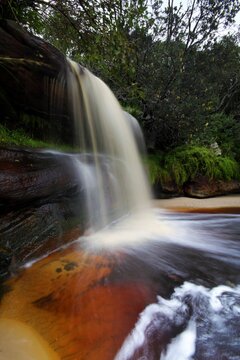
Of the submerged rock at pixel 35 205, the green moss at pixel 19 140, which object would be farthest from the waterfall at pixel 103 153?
the green moss at pixel 19 140

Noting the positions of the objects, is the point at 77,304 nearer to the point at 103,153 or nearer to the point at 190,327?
the point at 190,327

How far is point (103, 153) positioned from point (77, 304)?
3405mm

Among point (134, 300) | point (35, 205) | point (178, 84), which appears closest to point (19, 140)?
point (35, 205)

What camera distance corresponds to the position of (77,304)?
2328 millimetres

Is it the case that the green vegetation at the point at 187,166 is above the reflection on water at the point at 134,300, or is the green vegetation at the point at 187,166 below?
above

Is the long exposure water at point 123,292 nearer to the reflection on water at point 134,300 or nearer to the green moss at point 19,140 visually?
the reflection on water at point 134,300

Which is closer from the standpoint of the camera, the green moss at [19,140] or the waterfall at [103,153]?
the green moss at [19,140]

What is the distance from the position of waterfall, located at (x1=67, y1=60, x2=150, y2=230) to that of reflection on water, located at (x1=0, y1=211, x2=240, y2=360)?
86cm

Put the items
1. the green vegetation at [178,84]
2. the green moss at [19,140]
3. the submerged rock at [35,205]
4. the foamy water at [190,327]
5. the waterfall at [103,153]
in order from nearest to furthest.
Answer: the foamy water at [190,327], the submerged rock at [35,205], the green moss at [19,140], the waterfall at [103,153], the green vegetation at [178,84]

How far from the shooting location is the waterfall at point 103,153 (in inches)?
172

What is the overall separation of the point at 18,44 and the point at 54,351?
3985 mm

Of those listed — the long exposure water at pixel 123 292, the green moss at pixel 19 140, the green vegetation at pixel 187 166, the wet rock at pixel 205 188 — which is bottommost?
the long exposure water at pixel 123 292

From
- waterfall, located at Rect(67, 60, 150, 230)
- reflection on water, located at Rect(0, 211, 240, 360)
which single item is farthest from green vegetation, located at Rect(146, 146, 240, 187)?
reflection on water, located at Rect(0, 211, 240, 360)

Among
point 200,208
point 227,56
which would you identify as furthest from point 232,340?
point 227,56
